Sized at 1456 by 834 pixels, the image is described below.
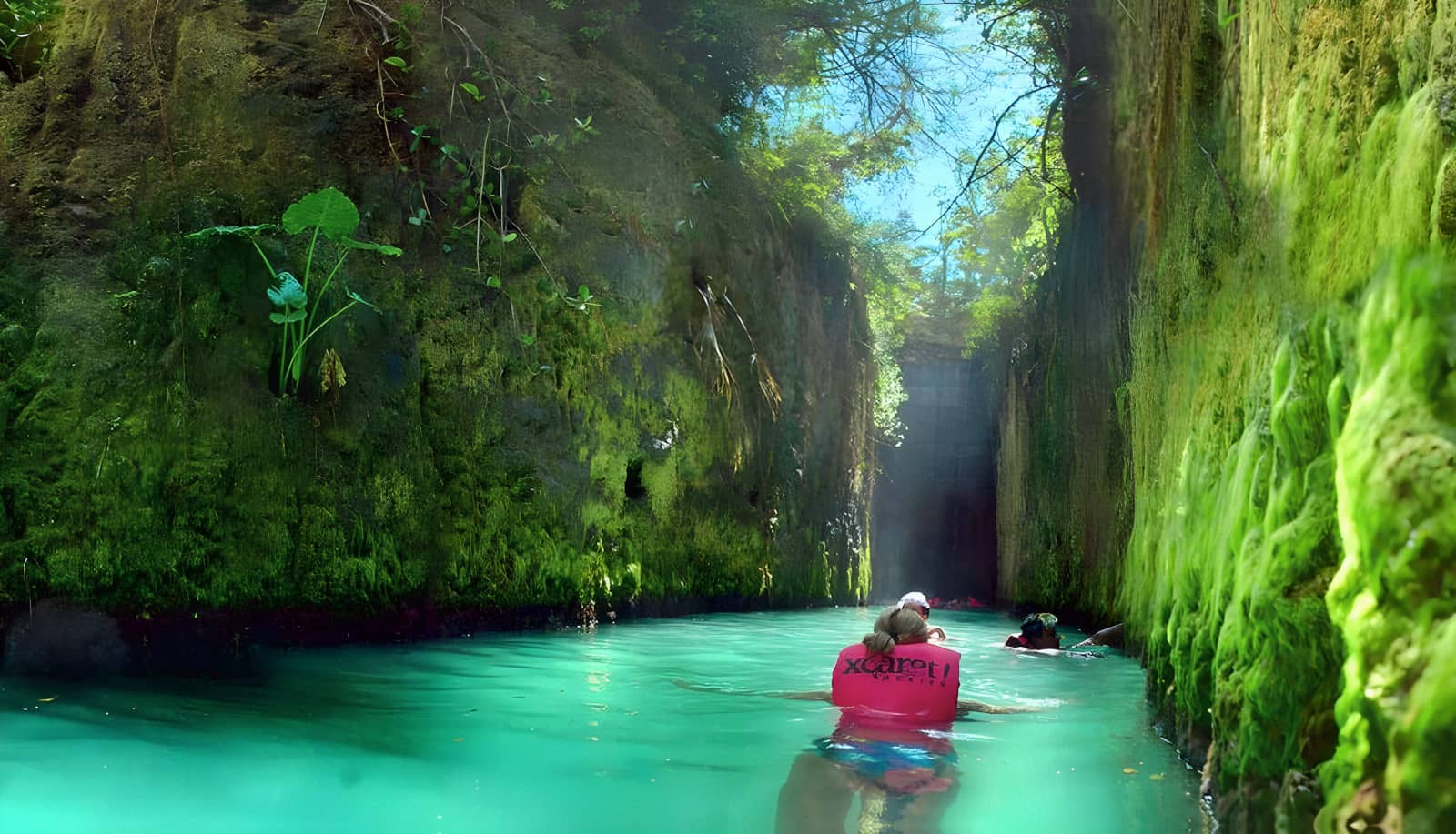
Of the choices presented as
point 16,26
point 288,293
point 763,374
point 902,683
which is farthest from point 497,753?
point 763,374

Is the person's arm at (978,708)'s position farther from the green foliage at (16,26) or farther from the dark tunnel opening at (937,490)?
the dark tunnel opening at (937,490)

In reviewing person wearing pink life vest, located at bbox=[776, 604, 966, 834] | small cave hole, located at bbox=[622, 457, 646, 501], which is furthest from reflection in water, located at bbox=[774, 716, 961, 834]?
small cave hole, located at bbox=[622, 457, 646, 501]

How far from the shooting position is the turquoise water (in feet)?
13.0

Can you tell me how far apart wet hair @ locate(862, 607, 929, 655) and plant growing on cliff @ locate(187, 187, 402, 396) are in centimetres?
544

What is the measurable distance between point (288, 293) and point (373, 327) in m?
1.48

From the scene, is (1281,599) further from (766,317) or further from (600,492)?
(766,317)

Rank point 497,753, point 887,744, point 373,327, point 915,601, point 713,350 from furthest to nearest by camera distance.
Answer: point 713,350 < point 373,327 < point 915,601 < point 887,744 < point 497,753

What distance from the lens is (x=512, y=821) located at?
3885mm

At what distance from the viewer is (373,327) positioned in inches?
399

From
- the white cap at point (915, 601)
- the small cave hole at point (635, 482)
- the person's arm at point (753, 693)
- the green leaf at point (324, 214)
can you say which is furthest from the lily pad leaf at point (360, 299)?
the white cap at point (915, 601)

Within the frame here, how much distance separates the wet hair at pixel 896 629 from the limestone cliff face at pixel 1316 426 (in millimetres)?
1317

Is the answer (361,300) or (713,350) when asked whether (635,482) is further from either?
(361,300)

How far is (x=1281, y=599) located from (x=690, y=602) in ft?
38.4

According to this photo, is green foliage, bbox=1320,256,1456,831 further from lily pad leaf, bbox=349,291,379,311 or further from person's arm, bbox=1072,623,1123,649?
person's arm, bbox=1072,623,1123,649
